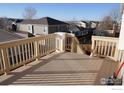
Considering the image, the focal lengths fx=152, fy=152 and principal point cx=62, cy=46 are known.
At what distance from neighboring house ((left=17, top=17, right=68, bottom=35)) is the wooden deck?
0.68 m

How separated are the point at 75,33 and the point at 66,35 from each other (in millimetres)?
291

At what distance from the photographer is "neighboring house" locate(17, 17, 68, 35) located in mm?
3093

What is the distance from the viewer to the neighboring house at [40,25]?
3093mm

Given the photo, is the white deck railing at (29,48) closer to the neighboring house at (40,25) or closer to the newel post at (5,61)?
the newel post at (5,61)

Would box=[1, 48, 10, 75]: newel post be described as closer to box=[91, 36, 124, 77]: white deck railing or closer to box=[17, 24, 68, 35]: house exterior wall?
box=[17, 24, 68, 35]: house exterior wall

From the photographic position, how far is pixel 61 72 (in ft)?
9.07

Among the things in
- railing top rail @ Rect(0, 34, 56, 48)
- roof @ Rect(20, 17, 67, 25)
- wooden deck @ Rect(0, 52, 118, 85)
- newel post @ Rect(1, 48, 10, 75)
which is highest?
roof @ Rect(20, 17, 67, 25)

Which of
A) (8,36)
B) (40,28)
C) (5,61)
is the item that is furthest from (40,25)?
(5,61)

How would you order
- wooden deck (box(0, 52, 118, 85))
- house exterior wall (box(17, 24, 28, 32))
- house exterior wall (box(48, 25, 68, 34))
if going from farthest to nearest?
house exterior wall (box(48, 25, 68, 34))
house exterior wall (box(17, 24, 28, 32))
wooden deck (box(0, 52, 118, 85))

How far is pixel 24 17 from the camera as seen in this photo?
9.62 ft

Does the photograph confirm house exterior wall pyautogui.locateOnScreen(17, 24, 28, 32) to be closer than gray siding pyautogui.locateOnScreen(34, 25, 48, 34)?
Yes

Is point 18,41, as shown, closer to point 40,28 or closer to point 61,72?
point 40,28

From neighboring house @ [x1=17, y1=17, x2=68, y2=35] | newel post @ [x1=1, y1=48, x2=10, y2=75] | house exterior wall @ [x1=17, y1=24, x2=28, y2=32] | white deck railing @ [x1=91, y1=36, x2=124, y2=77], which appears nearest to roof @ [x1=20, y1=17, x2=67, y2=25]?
neighboring house @ [x1=17, y1=17, x2=68, y2=35]
